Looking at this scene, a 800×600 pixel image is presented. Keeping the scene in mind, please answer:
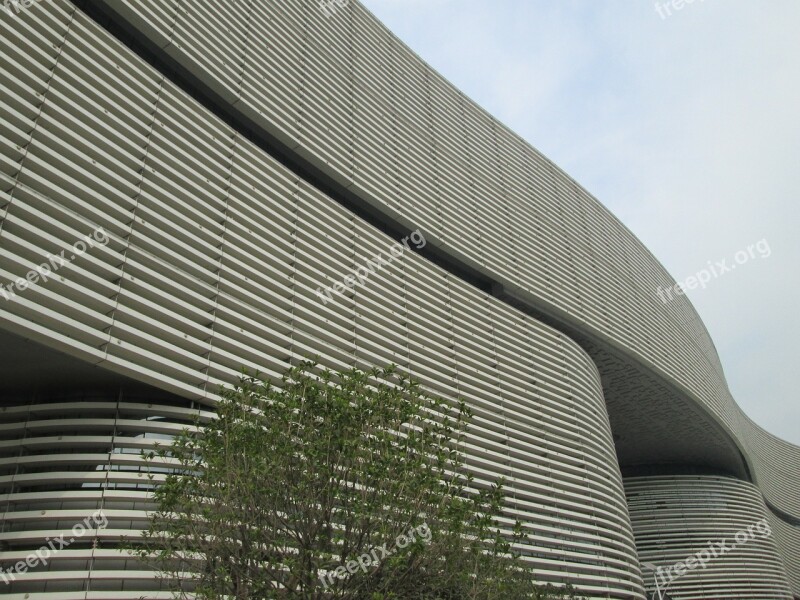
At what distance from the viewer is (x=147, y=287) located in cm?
1153

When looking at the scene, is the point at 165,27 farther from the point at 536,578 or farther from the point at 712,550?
the point at 712,550

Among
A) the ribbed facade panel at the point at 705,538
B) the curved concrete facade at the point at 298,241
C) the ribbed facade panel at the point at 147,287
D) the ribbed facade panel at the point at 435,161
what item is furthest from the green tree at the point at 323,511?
the ribbed facade panel at the point at 705,538

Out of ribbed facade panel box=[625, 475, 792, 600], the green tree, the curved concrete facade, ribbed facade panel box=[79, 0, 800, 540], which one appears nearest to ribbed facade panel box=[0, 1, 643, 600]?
the curved concrete facade

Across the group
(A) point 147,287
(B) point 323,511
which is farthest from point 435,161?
(B) point 323,511

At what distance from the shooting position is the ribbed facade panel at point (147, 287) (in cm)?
997

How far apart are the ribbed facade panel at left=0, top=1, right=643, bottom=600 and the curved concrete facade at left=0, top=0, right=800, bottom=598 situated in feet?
0.17

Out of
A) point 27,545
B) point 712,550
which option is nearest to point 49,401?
point 27,545

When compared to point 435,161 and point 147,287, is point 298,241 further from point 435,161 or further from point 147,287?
point 435,161

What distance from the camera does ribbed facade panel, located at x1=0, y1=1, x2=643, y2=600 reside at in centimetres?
997

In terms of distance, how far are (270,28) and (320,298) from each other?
29.3 feet

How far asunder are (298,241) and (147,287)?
5.09 m

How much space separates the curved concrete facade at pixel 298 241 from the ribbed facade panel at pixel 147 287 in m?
0.05

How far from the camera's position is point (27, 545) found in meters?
9.90

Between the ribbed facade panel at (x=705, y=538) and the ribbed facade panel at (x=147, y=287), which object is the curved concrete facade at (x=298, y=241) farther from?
the ribbed facade panel at (x=705, y=538)
